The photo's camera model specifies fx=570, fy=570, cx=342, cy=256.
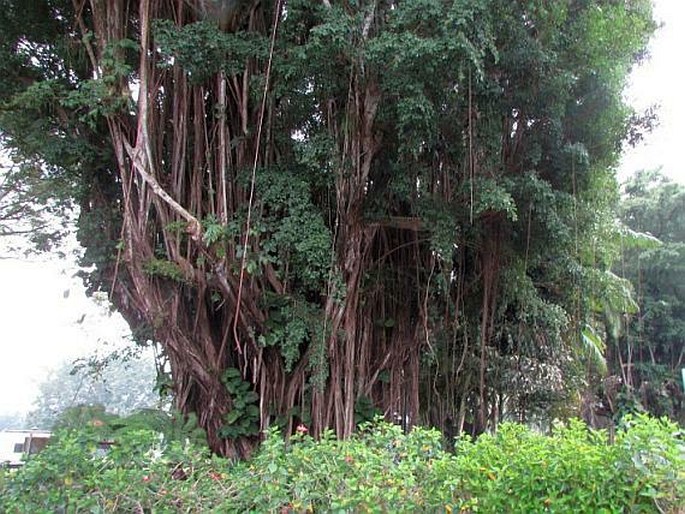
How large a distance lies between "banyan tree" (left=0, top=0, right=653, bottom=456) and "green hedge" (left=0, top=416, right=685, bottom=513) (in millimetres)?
1774

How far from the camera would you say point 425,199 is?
4535 mm

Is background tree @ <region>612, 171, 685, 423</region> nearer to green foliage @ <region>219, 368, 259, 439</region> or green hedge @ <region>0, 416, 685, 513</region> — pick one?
green foliage @ <region>219, 368, 259, 439</region>

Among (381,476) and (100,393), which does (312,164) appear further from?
(100,393)

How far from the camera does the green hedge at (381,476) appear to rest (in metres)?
1.93

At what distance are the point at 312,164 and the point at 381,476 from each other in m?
2.50

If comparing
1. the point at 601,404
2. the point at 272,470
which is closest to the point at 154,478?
the point at 272,470

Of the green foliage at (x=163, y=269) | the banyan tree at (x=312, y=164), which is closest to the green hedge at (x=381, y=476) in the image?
the green foliage at (x=163, y=269)

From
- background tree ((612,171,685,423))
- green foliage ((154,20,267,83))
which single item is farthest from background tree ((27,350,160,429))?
background tree ((612,171,685,423))

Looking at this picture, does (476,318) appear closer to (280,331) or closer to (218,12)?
(280,331)

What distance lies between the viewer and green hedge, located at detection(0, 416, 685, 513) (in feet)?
6.34

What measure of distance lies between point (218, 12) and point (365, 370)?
10.7ft

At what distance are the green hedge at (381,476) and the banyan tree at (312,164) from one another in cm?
177

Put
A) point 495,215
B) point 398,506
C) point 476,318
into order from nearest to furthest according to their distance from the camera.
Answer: point 398,506 → point 495,215 → point 476,318

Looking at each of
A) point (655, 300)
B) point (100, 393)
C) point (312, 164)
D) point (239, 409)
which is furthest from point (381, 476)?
point (655, 300)
